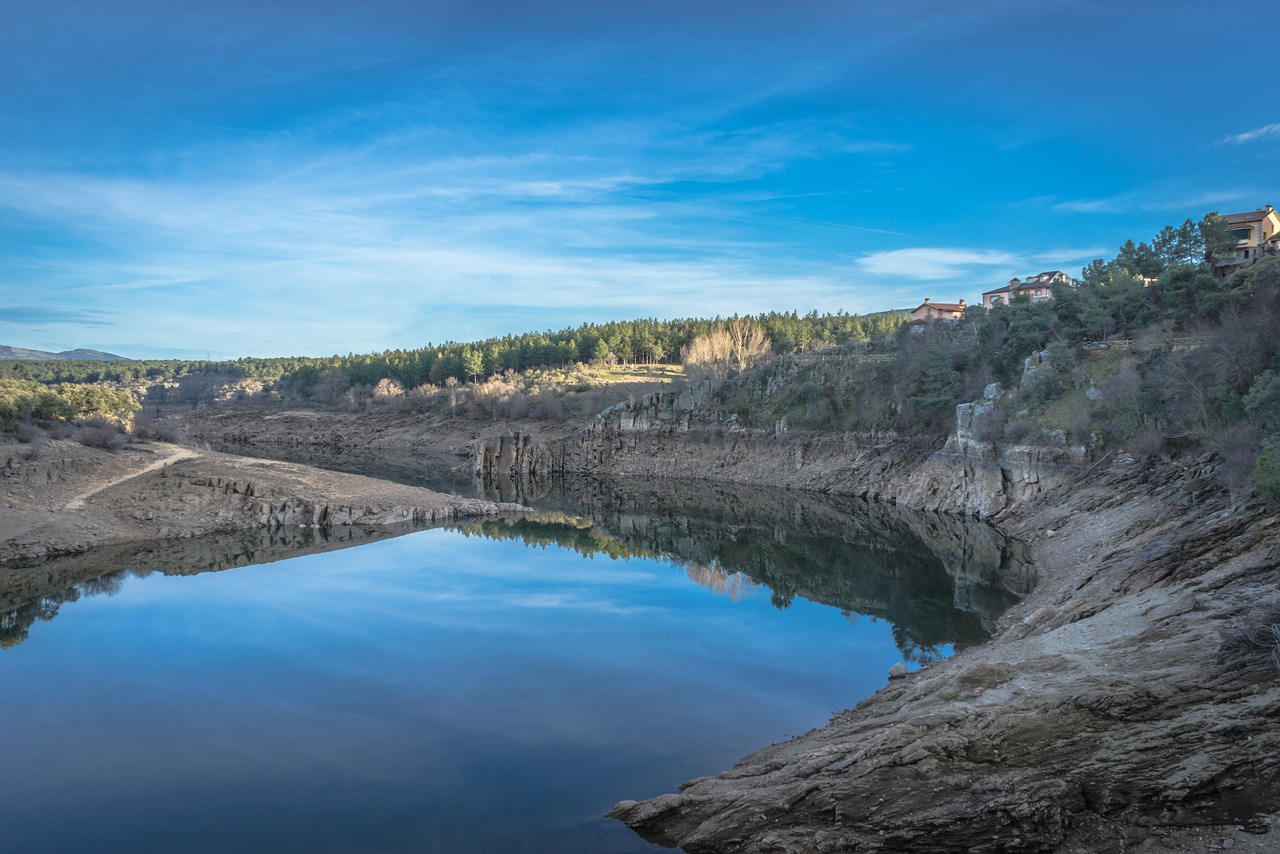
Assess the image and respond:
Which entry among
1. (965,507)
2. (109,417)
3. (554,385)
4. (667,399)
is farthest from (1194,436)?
(554,385)

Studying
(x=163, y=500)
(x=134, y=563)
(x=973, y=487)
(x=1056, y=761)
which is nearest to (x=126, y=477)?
(x=163, y=500)

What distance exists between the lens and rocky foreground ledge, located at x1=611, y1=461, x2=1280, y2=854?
→ 10.6 meters

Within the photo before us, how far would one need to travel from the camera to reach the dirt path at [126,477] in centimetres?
4154

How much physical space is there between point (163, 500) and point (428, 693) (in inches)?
1264

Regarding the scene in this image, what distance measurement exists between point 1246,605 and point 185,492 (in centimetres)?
4908

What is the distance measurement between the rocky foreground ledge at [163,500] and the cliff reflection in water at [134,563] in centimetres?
128

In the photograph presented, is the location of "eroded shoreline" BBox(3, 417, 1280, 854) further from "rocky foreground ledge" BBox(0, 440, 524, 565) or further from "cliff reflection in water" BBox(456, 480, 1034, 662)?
"rocky foreground ledge" BBox(0, 440, 524, 565)

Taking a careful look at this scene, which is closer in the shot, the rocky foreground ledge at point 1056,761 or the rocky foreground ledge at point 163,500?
the rocky foreground ledge at point 1056,761

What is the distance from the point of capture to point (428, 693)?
20.8 metres

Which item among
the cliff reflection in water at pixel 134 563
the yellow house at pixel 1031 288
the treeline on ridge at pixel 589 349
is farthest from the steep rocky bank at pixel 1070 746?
the treeline on ridge at pixel 589 349

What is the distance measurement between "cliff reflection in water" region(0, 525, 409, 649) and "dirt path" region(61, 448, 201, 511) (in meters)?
4.95

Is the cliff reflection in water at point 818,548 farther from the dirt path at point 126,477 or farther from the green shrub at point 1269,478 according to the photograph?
the dirt path at point 126,477

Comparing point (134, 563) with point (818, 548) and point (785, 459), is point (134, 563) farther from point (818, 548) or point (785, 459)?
point (785, 459)

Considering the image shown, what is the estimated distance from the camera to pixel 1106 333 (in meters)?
54.2
